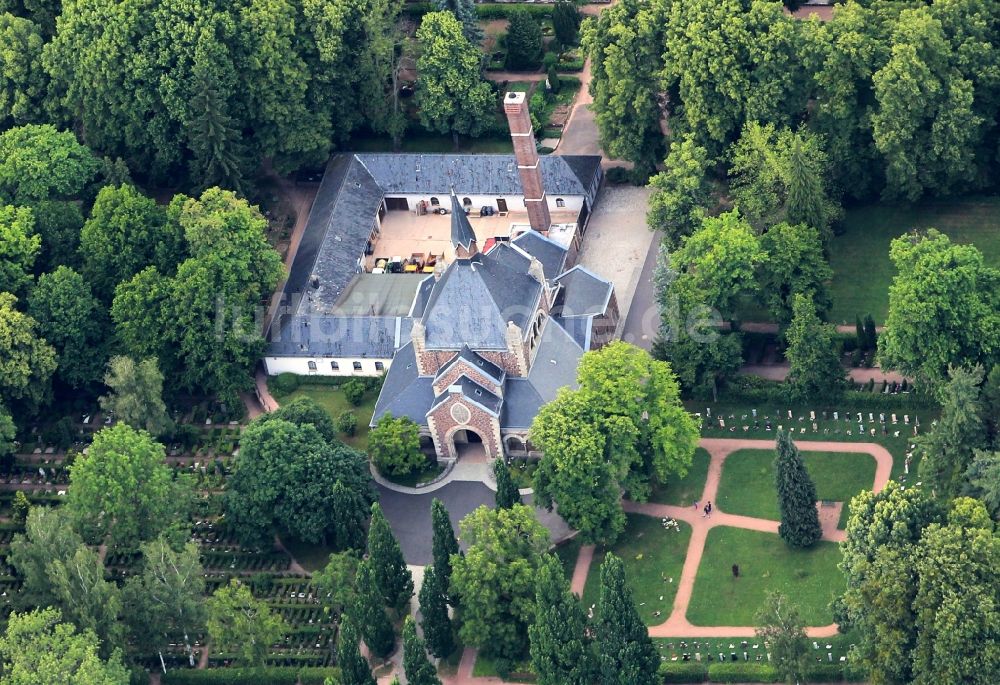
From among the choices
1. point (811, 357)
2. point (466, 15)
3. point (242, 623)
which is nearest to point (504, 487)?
point (242, 623)

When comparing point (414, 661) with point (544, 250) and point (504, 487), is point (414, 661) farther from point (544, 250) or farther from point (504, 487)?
point (544, 250)

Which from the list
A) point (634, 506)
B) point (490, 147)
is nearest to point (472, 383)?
point (634, 506)

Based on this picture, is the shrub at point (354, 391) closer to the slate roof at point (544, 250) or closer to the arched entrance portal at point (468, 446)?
the arched entrance portal at point (468, 446)

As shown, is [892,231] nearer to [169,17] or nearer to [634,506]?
[634,506]

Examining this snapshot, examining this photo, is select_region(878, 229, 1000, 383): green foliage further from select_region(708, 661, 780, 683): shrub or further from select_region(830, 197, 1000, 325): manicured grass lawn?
select_region(708, 661, 780, 683): shrub

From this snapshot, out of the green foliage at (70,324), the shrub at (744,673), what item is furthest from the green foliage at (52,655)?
the shrub at (744,673)
